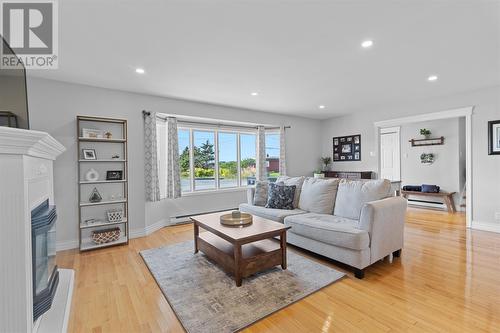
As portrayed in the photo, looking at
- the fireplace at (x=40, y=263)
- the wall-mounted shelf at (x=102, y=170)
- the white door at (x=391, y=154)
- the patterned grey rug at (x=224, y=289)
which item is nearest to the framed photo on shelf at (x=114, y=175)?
the wall-mounted shelf at (x=102, y=170)

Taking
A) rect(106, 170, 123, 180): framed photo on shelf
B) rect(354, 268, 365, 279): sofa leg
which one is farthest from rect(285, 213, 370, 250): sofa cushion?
rect(106, 170, 123, 180): framed photo on shelf

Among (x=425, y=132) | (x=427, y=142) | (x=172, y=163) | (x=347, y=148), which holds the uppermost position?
(x=425, y=132)

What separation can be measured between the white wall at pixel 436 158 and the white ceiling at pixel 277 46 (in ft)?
6.37

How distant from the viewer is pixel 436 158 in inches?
221

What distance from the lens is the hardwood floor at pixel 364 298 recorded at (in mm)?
1682

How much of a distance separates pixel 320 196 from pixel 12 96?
333 centimetres

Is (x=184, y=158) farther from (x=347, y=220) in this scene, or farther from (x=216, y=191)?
(x=347, y=220)

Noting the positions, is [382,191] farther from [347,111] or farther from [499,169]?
[347,111]

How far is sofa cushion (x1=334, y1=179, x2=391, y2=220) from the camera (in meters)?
2.80

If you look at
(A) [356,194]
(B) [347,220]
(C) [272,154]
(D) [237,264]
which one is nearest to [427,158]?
(C) [272,154]

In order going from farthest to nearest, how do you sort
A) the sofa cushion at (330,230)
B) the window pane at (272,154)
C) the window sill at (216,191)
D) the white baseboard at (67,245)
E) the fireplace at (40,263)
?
the window pane at (272,154), the window sill at (216,191), the white baseboard at (67,245), the sofa cushion at (330,230), the fireplace at (40,263)

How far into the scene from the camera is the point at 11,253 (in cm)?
117

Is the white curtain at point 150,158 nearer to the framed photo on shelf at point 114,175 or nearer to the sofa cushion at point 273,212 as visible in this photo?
the framed photo on shelf at point 114,175

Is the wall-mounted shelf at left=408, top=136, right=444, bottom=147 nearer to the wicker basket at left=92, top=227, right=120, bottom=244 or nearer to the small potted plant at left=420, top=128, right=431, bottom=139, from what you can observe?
the small potted plant at left=420, top=128, right=431, bottom=139
